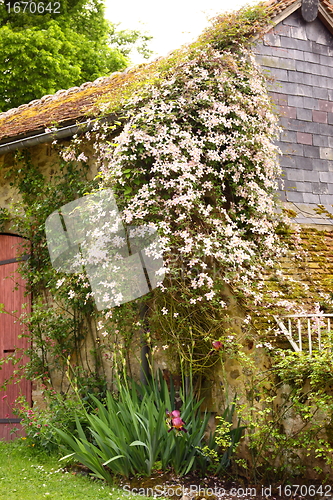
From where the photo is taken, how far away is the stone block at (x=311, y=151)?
7.12 m

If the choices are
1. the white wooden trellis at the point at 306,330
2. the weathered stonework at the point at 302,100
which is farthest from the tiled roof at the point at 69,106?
the white wooden trellis at the point at 306,330

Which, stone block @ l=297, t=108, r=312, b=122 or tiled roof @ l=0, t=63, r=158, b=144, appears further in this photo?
stone block @ l=297, t=108, r=312, b=122

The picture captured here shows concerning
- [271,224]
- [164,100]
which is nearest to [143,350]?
[271,224]

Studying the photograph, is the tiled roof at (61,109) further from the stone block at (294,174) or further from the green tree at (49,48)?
the green tree at (49,48)

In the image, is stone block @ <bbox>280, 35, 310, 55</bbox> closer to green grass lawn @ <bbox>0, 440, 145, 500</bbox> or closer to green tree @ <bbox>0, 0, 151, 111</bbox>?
green grass lawn @ <bbox>0, 440, 145, 500</bbox>

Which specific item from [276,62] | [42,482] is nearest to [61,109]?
[276,62]

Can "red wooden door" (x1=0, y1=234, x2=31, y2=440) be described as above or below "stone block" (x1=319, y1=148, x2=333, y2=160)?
Answer: below

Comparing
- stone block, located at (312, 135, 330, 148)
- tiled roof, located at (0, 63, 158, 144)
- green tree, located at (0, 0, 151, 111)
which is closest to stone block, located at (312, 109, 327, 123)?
stone block, located at (312, 135, 330, 148)

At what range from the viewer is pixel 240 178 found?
20.1 feet

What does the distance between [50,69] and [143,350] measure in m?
9.46

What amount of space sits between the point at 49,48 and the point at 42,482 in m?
10.7

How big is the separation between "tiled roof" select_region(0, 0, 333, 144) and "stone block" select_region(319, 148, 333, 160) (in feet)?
5.44

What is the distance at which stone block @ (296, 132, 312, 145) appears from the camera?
7113 millimetres

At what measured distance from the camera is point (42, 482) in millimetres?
4996
